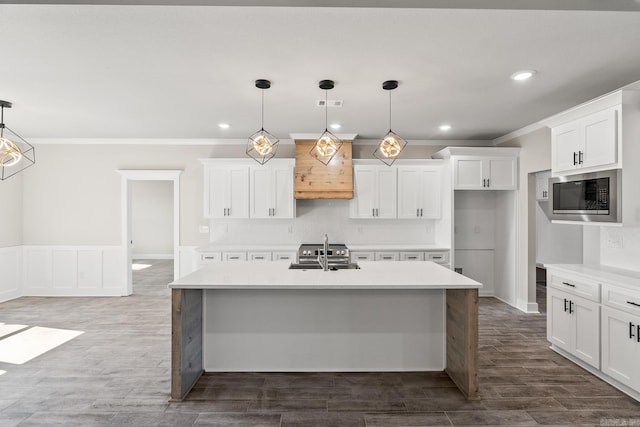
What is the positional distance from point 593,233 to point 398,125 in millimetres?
2580

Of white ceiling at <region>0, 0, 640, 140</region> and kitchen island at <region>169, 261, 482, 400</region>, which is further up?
white ceiling at <region>0, 0, 640, 140</region>

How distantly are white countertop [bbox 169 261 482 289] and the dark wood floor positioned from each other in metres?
0.86

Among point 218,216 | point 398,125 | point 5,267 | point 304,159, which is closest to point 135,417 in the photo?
point 218,216

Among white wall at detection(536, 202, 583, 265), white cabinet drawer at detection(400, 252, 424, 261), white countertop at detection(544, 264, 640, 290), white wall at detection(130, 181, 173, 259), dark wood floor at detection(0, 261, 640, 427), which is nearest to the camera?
dark wood floor at detection(0, 261, 640, 427)

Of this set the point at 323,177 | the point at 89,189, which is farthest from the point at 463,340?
the point at 89,189

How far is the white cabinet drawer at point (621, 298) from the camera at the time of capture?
2614mm

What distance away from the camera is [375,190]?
5.64 m

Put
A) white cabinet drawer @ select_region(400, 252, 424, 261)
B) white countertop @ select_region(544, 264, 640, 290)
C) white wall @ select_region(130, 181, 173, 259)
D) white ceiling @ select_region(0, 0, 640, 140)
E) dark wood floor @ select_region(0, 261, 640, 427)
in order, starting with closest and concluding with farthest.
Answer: white ceiling @ select_region(0, 0, 640, 140)
dark wood floor @ select_region(0, 261, 640, 427)
white countertop @ select_region(544, 264, 640, 290)
white cabinet drawer @ select_region(400, 252, 424, 261)
white wall @ select_region(130, 181, 173, 259)

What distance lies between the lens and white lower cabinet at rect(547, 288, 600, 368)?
9.84 ft

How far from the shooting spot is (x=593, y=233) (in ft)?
12.2

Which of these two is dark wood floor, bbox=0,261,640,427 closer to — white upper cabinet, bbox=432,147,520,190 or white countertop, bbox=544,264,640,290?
white countertop, bbox=544,264,640,290

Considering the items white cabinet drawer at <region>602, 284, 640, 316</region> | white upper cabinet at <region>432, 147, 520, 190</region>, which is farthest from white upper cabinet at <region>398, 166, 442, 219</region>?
white cabinet drawer at <region>602, 284, 640, 316</region>

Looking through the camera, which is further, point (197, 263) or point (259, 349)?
point (197, 263)

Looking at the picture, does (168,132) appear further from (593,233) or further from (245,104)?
(593,233)
